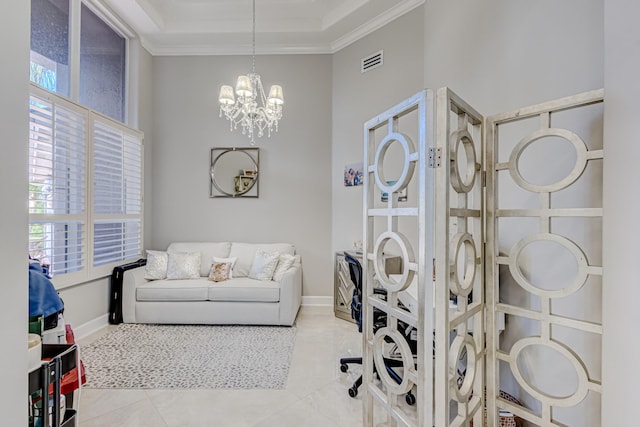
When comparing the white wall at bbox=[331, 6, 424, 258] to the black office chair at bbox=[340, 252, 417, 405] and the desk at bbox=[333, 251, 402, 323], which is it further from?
the black office chair at bbox=[340, 252, 417, 405]

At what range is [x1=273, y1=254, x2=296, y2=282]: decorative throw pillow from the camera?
3.77 metres

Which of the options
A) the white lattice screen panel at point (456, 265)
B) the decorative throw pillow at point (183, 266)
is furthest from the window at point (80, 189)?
the white lattice screen panel at point (456, 265)

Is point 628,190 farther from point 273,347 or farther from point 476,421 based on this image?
point 273,347

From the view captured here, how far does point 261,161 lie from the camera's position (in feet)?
14.5

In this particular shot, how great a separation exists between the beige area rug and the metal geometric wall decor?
1.18 meters

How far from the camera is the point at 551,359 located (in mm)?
1543

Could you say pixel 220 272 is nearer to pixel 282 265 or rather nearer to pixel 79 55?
pixel 282 265

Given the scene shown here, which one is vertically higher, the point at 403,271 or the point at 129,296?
the point at 403,271

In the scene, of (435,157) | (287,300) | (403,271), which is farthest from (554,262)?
(287,300)

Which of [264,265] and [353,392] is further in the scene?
[264,265]

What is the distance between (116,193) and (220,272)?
1.56m

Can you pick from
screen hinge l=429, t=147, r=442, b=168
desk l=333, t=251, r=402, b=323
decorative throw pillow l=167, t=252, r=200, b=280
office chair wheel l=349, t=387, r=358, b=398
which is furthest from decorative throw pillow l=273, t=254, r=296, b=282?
screen hinge l=429, t=147, r=442, b=168

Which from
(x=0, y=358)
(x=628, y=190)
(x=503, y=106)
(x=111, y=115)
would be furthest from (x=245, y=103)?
(x=628, y=190)

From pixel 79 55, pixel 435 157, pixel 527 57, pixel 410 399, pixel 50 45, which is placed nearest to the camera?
pixel 435 157
